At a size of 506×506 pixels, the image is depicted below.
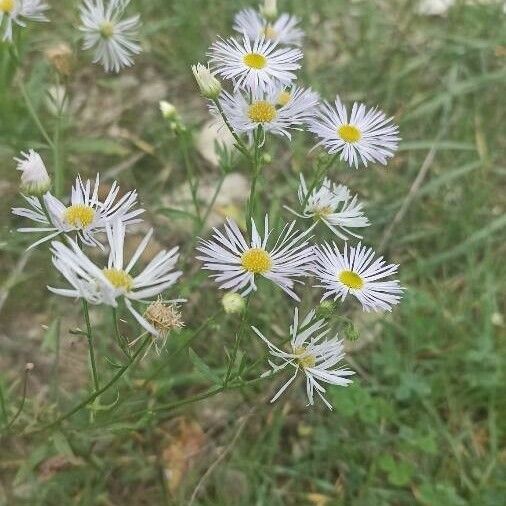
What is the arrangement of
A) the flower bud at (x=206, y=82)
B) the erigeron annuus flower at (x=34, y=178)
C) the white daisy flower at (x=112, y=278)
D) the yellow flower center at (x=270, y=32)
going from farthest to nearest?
1. the yellow flower center at (x=270, y=32)
2. the flower bud at (x=206, y=82)
3. the erigeron annuus flower at (x=34, y=178)
4. the white daisy flower at (x=112, y=278)

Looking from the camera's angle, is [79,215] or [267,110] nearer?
[79,215]

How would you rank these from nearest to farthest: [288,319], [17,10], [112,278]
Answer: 1. [112,278]
2. [17,10]
3. [288,319]

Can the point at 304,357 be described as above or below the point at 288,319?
below

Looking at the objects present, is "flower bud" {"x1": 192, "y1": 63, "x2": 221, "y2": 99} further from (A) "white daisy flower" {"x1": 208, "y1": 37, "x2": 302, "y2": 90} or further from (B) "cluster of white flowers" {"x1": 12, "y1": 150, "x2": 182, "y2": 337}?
(B) "cluster of white flowers" {"x1": 12, "y1": 150, "x2": 182, "y2": 337}

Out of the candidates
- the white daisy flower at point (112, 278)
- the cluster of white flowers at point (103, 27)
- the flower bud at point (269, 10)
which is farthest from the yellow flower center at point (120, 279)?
the flower bud at point (269, 10)

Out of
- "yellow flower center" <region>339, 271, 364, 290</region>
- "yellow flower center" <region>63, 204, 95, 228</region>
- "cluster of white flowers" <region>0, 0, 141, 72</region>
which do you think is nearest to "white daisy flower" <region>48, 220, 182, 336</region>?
"yellow flower center" <region>63, 204, 95, 228</region>

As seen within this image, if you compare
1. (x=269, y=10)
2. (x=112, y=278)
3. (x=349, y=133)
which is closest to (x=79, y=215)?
(x=112, y=278)

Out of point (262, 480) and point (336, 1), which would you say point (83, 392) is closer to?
point (262, 480)

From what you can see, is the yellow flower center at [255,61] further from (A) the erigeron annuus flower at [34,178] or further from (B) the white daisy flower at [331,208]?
(A) the erigeron annuus flower at [34,178]

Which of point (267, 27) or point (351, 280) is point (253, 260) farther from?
point (267, 27)
